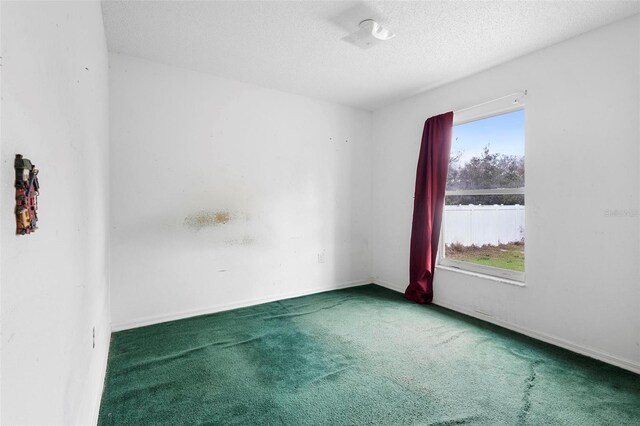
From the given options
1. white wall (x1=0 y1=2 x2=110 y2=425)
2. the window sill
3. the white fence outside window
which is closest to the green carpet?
the window sill

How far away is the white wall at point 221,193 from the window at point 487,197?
127cm

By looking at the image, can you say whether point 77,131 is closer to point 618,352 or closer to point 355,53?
point 355,53

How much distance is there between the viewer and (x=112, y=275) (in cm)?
280

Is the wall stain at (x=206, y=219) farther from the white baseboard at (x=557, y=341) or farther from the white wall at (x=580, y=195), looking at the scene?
the white wall at (x=580, y=195)

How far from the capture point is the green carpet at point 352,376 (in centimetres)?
174

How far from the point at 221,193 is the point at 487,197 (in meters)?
2.67

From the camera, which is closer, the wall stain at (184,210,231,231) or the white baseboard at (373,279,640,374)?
the white baseboard at (373,279,640,374)

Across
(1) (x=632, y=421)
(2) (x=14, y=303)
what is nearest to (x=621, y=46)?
(1) (x=632, y=421)

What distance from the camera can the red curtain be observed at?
11.2 feet

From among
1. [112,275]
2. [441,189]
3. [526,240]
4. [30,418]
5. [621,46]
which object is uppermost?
[621,46]

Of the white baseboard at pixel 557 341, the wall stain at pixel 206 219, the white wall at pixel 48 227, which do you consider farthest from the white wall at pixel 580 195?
the white wall at pixel 48 227

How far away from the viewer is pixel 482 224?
10.8ft

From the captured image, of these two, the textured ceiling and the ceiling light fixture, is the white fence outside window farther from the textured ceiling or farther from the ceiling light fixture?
the ceiling light fixture

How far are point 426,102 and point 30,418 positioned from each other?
3.91 m
